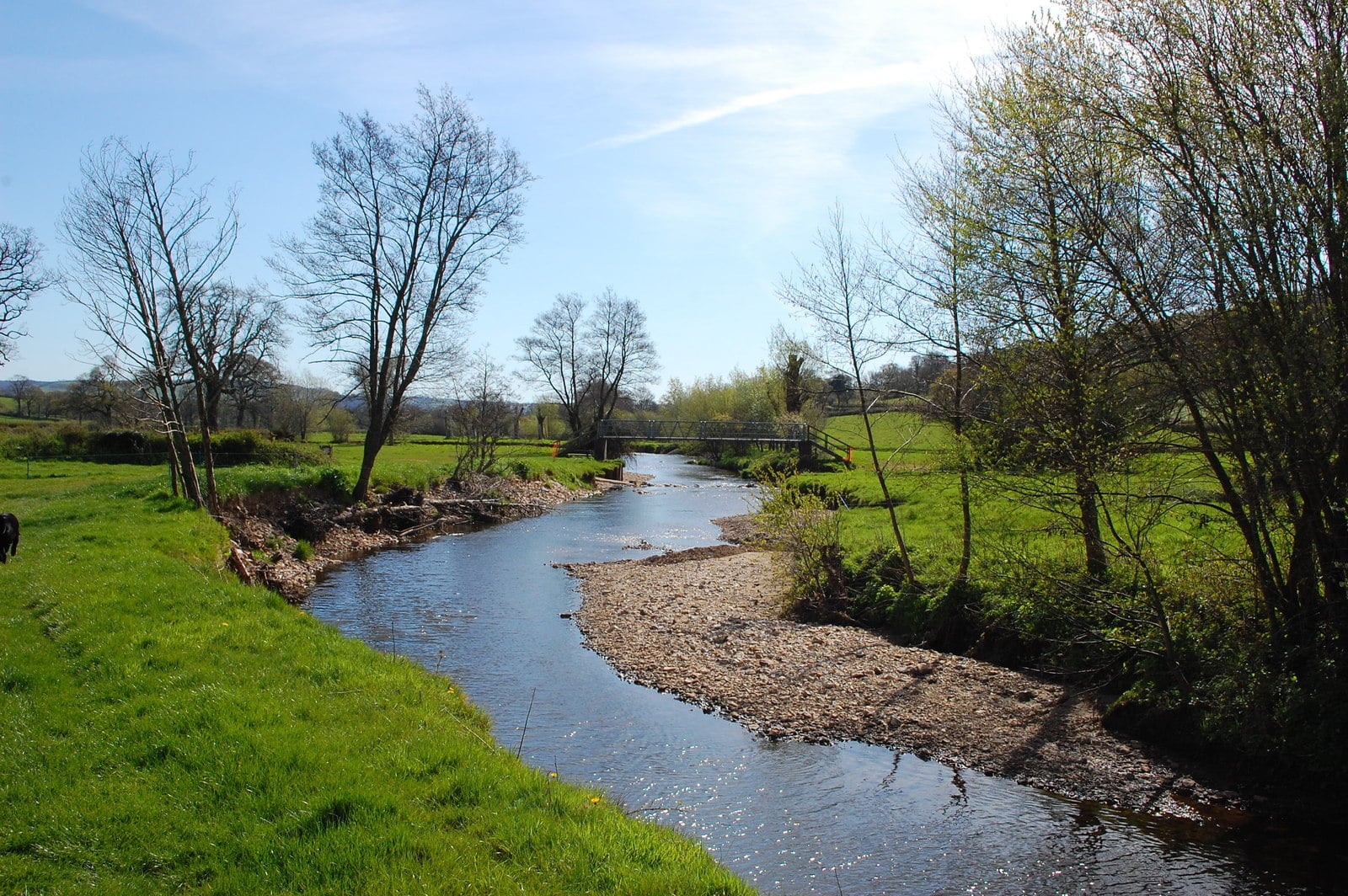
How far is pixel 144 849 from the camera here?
4.81 metres

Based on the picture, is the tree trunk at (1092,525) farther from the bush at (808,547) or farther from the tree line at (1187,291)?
the bush at (808,547)

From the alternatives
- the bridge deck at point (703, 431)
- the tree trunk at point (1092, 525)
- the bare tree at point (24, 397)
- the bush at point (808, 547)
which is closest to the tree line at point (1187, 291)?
the tree trunk at point (1092, 525)

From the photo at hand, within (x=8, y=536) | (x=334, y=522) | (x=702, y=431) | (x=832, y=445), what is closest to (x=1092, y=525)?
(x=8, y=536)

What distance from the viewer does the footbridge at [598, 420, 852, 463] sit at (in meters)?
51.0

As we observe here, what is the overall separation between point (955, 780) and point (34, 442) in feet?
134

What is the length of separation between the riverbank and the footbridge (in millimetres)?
32822

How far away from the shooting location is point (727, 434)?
5953cm

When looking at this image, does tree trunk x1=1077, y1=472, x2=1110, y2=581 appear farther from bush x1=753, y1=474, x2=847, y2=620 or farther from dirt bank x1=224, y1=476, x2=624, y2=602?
dirt bank x1=224, y1=476, x2=624, y2=602

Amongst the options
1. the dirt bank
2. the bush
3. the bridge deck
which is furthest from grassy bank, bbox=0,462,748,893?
the bridge deck

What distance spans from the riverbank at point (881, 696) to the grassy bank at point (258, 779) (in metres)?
3.98

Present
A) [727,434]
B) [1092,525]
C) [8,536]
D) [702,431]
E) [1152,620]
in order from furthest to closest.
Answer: [727,434] → [702,431] → [8,536] → [1092,525] → [1152,620]

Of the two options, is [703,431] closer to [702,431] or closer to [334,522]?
[702,431]

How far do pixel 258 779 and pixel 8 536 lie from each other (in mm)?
10150

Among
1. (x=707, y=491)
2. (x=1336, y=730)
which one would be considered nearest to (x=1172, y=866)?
(x=1336, y=730)
